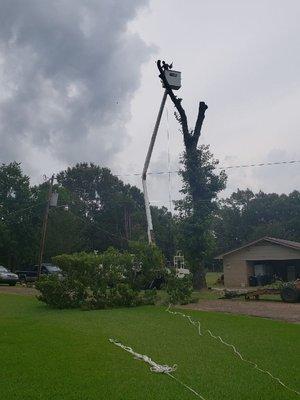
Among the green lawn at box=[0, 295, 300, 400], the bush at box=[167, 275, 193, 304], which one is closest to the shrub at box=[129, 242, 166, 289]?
the bush at box=[167, 275, 193, 304]

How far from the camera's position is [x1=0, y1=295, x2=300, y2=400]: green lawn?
6.07 meters

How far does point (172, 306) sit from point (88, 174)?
65.4m

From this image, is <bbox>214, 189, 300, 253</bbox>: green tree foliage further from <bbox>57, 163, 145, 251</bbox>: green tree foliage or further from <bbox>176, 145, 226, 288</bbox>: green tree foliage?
<bbox>176, 145, 226, 288</bbox>: green tree foliage

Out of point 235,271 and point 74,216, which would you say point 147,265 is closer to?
point 235,271

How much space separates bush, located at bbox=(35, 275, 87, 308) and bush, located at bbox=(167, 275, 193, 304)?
12.7 ft

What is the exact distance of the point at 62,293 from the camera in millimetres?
19641

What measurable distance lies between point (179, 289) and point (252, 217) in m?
60.7

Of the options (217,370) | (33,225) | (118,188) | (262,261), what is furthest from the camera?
(118,188)

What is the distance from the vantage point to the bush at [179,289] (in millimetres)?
20406

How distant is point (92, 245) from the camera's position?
68.2 metres

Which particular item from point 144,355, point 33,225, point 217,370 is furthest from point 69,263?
point 33,225

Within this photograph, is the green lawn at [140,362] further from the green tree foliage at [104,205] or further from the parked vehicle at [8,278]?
the green tree foliage at [104,205]

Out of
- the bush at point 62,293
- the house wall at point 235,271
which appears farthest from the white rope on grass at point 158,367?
the house wall at point 235,271

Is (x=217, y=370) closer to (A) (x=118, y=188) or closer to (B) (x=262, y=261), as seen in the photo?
(B) (x=262, y=261)
